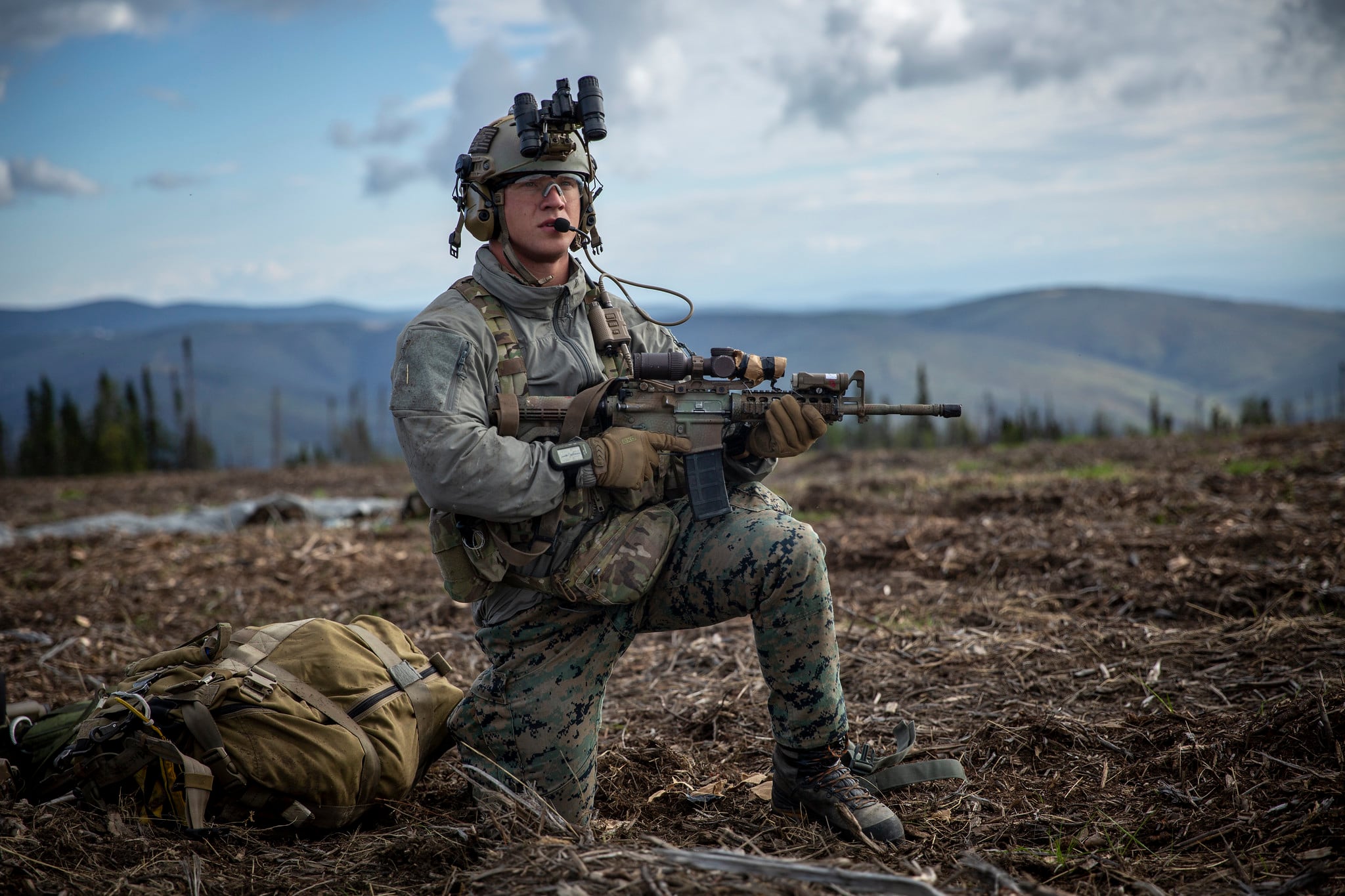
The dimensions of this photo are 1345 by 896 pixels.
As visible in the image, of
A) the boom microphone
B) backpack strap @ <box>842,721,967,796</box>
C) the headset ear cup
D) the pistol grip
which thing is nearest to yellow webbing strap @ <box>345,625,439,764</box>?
the pistol grip

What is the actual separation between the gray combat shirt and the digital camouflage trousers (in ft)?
0.82

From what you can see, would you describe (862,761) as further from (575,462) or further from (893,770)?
(575,462)

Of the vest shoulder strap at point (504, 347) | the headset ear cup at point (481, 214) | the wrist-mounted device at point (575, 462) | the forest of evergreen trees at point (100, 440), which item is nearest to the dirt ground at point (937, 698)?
the wrist-mounted device at point (575, 462)

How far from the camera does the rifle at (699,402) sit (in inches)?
155

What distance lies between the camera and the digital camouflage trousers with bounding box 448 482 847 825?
369 cm

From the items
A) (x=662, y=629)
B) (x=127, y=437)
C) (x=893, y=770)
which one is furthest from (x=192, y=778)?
(x=127, y=437)

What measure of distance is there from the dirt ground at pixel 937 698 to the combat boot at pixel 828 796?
0.36ft

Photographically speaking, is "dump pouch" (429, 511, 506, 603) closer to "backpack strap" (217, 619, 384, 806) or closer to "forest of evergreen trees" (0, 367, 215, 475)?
"backpack strap" (217, 619, 384, 806)

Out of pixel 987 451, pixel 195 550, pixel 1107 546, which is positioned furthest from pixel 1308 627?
pixel 987 451

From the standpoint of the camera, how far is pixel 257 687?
3.75 m

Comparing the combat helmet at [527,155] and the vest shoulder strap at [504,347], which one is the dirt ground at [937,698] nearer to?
the vest shoulder strap at [504,347]

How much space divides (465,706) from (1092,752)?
284 cm

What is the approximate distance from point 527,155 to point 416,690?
7.97 feet

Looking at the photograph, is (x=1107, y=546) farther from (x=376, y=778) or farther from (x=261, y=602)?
(x=261, y=602)
